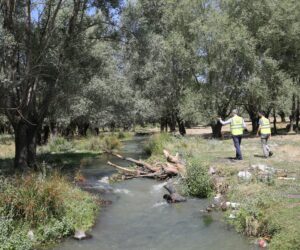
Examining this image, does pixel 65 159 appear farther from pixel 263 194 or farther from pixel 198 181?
pixel 263 194

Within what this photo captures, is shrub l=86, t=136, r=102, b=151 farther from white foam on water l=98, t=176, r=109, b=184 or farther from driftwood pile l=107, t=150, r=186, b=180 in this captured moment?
white foam on water l=98, t=176, r=109, b=184

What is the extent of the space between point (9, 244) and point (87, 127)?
5133 cm

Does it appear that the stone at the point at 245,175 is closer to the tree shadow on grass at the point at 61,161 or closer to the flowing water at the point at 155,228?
the flowing water at the point at 155,228

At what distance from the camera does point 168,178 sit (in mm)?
19359

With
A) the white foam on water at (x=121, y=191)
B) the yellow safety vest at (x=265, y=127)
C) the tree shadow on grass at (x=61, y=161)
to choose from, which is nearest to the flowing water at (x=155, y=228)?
the white foam on water at (x=121, y=191)

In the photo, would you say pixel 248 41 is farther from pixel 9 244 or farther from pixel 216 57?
pixel 9 244

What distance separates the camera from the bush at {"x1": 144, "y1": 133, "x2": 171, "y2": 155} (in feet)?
88.7

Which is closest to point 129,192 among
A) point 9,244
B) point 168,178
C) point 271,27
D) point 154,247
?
point 168,178

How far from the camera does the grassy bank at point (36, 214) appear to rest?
1024 cm

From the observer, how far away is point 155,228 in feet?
39.2

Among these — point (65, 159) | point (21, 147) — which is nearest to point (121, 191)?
point (21, 147)

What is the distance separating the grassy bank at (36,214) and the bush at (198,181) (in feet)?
15.1

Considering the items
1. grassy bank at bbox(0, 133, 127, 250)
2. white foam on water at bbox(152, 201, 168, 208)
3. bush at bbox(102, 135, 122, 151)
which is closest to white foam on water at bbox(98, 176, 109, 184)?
white foam on water at bbox(152, 201, 168, 208)

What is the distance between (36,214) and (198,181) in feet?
21.0
